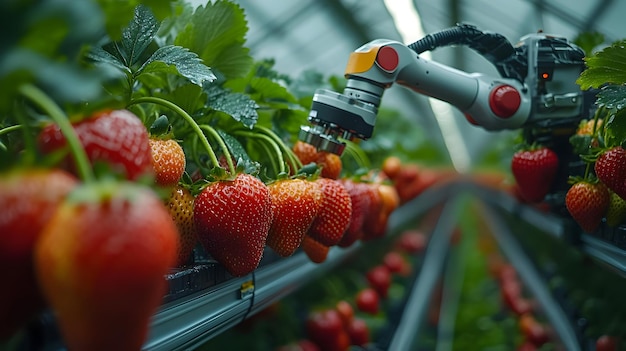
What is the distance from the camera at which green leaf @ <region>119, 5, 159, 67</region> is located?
1.01 m

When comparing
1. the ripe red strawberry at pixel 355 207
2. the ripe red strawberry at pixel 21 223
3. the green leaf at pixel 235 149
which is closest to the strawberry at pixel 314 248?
the ripe red strawberry at pixel 355 207

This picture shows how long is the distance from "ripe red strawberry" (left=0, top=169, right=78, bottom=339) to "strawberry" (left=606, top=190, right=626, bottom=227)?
1.16 metres

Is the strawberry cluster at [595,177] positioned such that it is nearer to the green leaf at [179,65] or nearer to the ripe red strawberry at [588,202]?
the ripe red strawberry at [588,202]

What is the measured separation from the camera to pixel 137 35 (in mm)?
1017

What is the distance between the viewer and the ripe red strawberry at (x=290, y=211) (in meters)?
1.07

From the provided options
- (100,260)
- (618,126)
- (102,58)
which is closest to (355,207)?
(618,126)

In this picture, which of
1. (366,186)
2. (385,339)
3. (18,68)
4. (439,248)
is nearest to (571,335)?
(385,339)

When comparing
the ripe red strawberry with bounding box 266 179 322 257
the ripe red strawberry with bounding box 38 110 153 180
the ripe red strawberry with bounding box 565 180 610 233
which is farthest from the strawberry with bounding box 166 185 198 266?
the ripe red strawberry with bounding box 565 180 610 233

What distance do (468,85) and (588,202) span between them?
1.22 ft

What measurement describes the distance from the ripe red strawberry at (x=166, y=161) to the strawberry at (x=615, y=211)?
95 cm

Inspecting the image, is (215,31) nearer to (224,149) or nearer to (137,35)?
(137,35)

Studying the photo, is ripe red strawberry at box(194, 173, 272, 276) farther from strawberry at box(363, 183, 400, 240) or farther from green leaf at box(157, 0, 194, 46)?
strawberry at box(363, 183, 400, 240)

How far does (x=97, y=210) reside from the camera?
498mm

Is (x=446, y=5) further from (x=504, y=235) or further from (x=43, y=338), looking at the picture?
(x=43, y=338)
